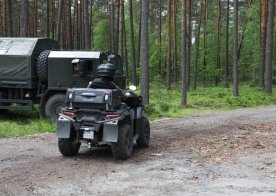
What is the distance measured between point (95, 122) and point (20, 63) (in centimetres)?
742

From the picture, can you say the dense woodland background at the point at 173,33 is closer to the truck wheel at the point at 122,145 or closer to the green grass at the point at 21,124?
the green grass at the point at 21,124

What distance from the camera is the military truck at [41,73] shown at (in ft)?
46.1

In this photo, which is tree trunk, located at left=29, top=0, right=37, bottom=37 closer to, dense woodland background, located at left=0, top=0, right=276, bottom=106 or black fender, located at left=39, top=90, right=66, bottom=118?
dense woodland background, located at left=0, top=0, right=276, bottom=106

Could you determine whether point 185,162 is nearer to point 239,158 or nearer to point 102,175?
point 239,158

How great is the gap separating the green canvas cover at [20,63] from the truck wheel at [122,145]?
7.16 m

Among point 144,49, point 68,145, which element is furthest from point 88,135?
point 144,49

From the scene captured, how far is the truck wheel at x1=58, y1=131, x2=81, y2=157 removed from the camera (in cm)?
870

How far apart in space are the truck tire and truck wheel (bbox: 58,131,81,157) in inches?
245

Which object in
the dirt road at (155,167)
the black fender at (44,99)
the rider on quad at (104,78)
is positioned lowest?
the dirt road at (155,167)

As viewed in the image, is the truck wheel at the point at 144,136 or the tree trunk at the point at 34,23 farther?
the tree trunk at the point at 34,23

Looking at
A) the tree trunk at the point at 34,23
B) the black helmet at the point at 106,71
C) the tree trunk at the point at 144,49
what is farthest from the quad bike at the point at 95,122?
the tree trunk at the point at 34,23

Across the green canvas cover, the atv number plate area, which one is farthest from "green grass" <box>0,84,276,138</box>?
the atv number plate area

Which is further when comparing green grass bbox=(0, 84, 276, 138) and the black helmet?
green grass bbox=(0, 84, 276, 138)

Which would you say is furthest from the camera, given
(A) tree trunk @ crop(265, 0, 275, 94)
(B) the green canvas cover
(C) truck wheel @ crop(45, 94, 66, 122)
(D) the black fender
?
(A) tree trunk @ crop(265, 0, 275, 94)
